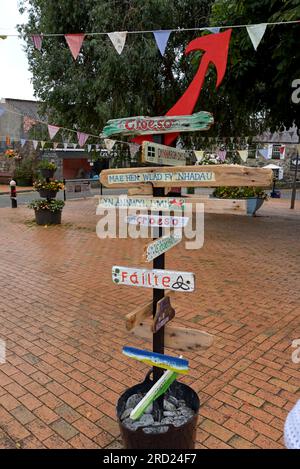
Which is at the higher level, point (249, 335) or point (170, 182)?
point (170, 182)

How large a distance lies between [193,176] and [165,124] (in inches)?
15.1

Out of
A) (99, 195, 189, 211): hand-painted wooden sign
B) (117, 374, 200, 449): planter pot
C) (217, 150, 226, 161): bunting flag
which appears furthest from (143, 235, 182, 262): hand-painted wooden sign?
(217, 150, 226, 161): bunting flag

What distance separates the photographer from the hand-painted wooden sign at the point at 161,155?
212 cm

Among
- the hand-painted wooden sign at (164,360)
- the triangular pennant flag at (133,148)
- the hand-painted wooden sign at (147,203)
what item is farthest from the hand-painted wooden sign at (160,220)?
the triangular pennant flag at (133,148)

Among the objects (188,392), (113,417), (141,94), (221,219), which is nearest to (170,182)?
(188,392)

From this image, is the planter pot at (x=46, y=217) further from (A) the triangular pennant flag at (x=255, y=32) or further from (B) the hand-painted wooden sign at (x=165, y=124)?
(B) the hand-painted wooden sign at (x=165, y=124)

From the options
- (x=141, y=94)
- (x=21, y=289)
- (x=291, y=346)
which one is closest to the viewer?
(x=291, y=346)

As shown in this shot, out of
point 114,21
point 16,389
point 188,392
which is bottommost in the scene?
point 16,389

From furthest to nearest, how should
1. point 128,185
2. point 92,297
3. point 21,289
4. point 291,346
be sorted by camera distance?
point 21,289, point 92,297, point 291,346, point 128,185

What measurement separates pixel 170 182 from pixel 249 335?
251 centimetres

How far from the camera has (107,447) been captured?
243cm

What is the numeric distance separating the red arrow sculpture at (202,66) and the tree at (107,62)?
25.7 ft

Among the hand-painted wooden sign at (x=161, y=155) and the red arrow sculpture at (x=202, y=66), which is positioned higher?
the red arrow sculpture at (x=202, y=66)

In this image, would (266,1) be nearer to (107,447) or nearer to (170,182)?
(170,182)
